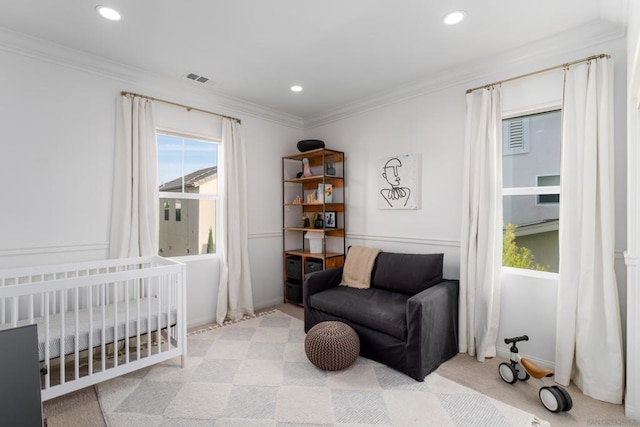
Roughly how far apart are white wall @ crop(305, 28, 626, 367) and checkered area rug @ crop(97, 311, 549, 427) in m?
0.92

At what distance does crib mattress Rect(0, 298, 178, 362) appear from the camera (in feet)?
6.45

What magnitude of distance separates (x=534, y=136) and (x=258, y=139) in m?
2.91

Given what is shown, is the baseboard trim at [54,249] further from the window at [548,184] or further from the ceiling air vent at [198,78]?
the window at [548,184]

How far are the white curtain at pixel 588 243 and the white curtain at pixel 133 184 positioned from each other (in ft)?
11.2

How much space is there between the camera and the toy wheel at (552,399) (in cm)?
187

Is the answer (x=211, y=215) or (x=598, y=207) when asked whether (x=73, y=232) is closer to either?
(x=211, y=215)

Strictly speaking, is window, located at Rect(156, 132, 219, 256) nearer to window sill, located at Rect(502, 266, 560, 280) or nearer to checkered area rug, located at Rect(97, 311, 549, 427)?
checkered area rug, located at Rect(97, 311, 549, 427)

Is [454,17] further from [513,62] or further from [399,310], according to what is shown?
[399,310]

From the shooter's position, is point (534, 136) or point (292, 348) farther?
point (292, 348)

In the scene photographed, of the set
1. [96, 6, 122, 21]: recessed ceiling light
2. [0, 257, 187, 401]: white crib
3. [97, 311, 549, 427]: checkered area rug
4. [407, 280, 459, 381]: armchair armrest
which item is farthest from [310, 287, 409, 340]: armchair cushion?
[96, 6, 122, 21]: recessed ceiling light

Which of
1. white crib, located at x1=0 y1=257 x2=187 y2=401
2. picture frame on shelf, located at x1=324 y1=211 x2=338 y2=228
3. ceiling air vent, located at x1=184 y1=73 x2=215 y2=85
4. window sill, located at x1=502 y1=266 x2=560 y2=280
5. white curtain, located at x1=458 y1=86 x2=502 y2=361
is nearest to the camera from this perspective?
white crib, located at x1=0 y1=257 x2=187 y2=401

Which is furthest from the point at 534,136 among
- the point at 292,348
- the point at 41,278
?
the point at 41,278

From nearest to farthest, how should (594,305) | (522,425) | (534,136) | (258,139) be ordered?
1. (522,425)
2. (594,305)
3. (534,136)
4. (258,139)

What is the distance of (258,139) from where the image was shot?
398 centimetres
